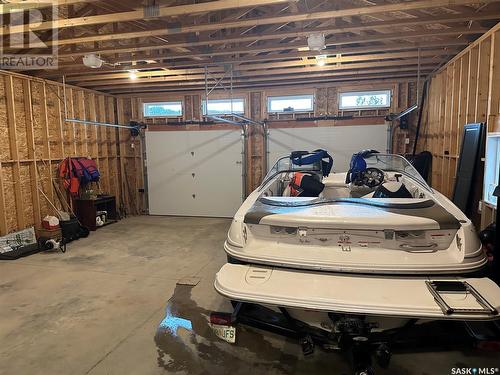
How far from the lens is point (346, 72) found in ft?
19.6

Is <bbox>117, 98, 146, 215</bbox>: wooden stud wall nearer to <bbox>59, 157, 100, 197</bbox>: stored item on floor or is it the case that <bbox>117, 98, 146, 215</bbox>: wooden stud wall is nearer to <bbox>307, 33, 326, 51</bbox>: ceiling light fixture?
<bbox>59, 157, 100, 197</bbox>: stored item on floor

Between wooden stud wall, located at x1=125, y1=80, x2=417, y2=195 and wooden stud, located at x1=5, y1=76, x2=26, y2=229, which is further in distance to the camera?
wooden stud wall, located at x1=125, y1=80, x2=417, y2=195

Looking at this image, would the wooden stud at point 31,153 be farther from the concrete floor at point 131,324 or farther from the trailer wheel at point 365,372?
the trailer wheel at point 365,372

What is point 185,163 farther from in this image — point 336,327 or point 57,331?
point 336,327

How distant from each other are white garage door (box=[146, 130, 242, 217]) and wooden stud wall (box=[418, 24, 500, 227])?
4006 mm

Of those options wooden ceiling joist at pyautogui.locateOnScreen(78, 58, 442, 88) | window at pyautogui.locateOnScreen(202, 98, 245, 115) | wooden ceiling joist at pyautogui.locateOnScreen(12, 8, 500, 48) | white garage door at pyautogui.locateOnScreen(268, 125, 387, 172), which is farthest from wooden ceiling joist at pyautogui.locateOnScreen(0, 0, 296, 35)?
white garage door at pyautogui.locateOnScreen(268, 125, 387, 172)

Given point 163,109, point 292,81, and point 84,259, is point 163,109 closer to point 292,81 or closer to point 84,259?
point 292,81

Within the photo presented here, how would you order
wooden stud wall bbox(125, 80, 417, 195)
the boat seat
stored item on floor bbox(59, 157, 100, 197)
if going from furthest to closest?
wooden stud wall bbox(125, 80, 417, 195) < stored item on floor bbox(59, 157, 100, 197) < the boat seat

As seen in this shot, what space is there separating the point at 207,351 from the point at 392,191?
1988mm

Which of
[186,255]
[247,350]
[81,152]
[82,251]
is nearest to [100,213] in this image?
[81,152]

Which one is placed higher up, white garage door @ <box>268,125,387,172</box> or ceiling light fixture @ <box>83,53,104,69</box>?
ceiling light fixture @ <box>83,53,104,69</box>

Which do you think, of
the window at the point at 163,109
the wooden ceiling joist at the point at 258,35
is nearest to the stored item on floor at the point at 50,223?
the wooden ceiling joist at the point at 258,35

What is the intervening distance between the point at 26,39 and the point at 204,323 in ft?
14.0

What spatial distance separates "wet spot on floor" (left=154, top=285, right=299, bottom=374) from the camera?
229 cm
